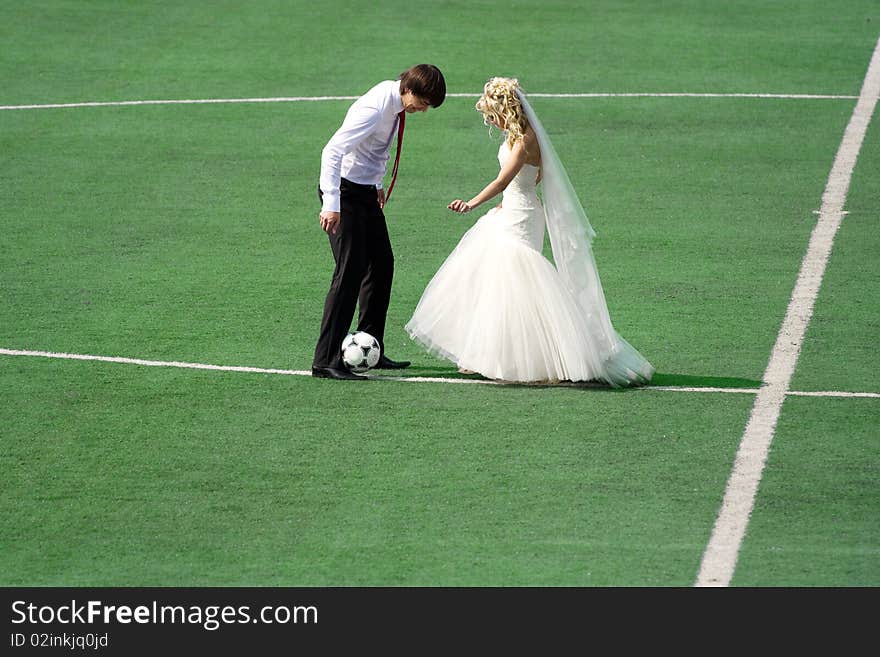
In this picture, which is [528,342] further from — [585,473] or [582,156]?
[582,156]

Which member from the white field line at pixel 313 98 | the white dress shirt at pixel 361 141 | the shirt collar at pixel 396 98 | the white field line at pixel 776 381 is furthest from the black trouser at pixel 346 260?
the white field line at pixel 313 98

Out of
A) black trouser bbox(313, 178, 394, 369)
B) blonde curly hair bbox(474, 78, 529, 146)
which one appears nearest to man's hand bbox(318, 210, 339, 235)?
black trouser bbox(313, 178, 394, 369)

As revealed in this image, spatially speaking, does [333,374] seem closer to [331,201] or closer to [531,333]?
[331,201]

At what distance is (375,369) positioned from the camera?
10.6m

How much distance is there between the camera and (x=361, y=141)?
10062mm

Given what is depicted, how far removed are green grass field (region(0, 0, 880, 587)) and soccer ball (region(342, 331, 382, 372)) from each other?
0.25m

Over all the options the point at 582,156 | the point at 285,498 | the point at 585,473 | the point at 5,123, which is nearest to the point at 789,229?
the point at 582,156

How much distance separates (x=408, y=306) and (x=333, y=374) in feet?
5.58

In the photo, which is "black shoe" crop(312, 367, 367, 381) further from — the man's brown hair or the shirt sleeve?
the man's brown hair

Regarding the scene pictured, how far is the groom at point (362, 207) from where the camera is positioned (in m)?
10.0

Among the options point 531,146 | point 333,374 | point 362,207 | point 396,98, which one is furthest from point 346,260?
point 531,146

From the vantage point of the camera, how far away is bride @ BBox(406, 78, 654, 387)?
10.0 metres

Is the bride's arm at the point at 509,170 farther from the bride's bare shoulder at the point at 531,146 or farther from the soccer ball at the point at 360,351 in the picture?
the soccer ball at the point at 360,351

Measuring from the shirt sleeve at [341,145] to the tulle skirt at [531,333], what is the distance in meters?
1.10
